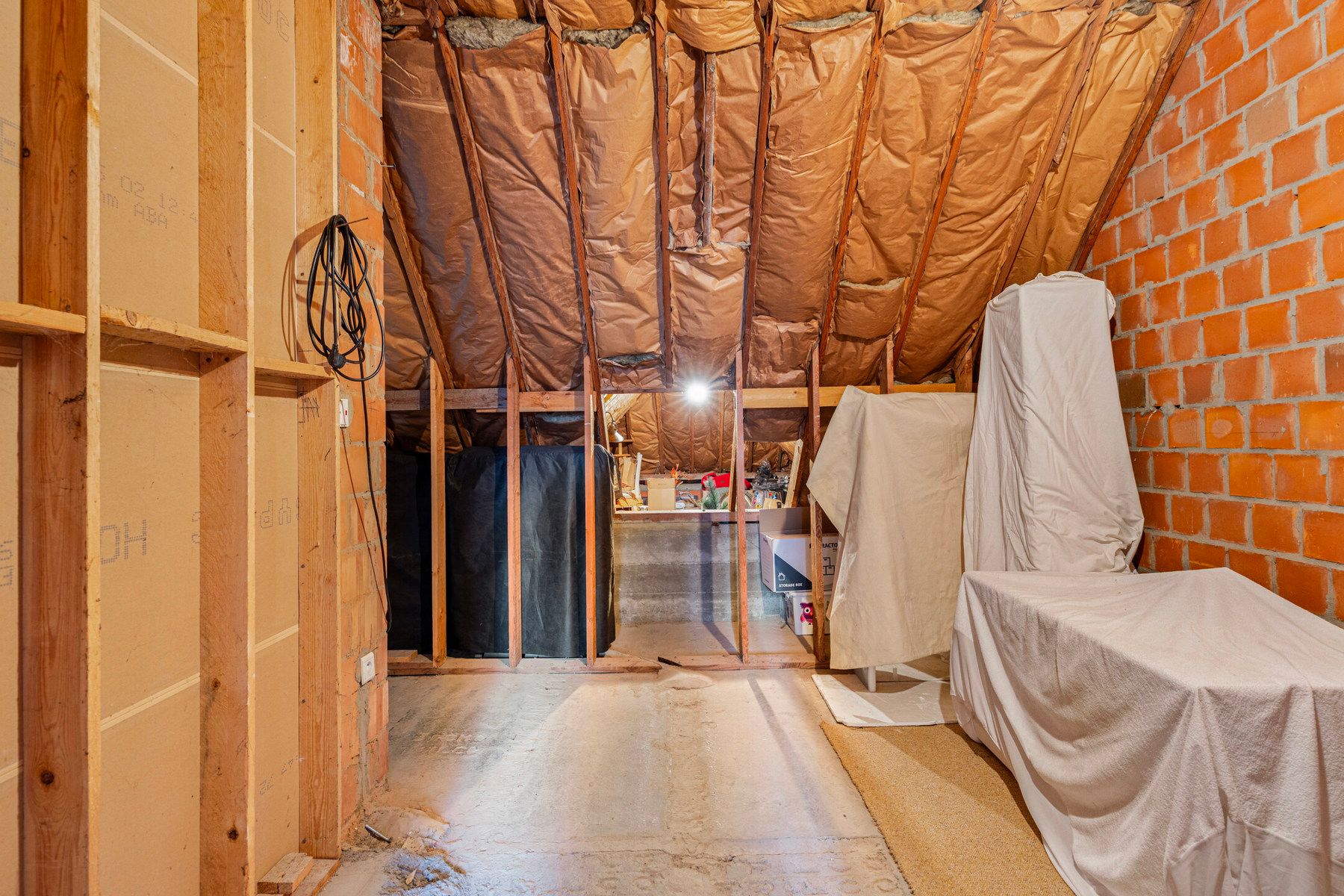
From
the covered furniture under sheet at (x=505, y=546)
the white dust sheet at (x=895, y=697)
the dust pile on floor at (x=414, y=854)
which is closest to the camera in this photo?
the dust pile on floor at (x=414, y=854)

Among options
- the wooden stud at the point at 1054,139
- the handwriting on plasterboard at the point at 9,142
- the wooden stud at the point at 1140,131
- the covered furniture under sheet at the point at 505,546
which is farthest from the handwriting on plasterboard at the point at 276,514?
the wooden stud at the point at 1140,131

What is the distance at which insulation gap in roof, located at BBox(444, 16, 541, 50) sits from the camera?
97.7 inches

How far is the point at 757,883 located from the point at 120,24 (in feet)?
8.48

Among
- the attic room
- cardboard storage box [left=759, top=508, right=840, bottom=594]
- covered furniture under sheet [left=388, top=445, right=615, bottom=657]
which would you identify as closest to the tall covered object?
the attic room

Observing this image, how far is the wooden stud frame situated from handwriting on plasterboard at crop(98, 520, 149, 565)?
14cm

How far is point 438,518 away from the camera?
11.4 feet

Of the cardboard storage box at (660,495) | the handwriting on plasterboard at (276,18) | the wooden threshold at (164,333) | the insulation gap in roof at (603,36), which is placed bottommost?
the cardboard storage box at (660,495)

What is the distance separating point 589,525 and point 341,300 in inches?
71.2

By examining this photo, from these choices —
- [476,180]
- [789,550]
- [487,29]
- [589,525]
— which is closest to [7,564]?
[476,180]

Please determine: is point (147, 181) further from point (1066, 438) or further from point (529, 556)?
point (1066, 438)

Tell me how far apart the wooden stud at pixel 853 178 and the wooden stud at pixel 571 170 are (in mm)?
1245

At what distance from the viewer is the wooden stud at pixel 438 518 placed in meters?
3.45

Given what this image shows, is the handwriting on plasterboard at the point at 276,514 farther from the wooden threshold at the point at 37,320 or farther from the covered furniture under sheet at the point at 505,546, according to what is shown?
the covered furniture under sheet at the point at 505,546

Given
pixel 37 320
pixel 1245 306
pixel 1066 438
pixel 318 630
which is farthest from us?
pixel 1066 438
